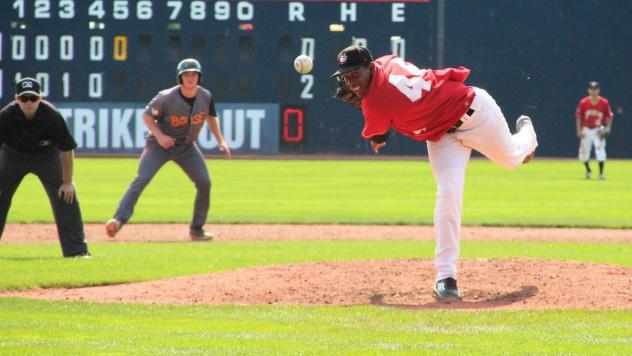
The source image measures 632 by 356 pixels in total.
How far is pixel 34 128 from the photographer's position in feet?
30.6

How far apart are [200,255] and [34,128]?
2.00 metres

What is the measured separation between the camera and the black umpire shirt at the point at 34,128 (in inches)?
365

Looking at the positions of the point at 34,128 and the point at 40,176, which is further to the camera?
the point at 40,176

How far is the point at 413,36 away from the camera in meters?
28.7

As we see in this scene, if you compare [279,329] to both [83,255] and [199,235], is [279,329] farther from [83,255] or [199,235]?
[199,235]

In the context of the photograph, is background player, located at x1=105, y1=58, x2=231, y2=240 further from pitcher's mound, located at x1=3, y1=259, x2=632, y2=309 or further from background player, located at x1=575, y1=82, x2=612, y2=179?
background player, located at x1=575, y1=82, x2=612, y2=179

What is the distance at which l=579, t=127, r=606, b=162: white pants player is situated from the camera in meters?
22.8

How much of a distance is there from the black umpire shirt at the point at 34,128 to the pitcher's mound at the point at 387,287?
1.58 m

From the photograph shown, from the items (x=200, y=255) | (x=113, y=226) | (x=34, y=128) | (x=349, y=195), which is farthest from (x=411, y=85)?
(x=349, y=195)

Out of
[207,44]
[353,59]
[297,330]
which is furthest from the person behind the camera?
[207,44]

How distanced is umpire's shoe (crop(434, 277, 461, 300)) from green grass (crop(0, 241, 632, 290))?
8.27 ft

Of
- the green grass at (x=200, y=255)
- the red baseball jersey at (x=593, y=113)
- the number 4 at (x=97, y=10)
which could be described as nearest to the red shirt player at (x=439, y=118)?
the green grass at (x=200, y=255)

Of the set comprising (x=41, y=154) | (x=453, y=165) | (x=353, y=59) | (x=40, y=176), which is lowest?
(x=40, y=176)

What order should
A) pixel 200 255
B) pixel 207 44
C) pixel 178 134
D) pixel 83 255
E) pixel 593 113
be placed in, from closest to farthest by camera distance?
pixel 83 255 < pixel 200 255 < pixel 178 134 < pixel 593 113 < pixel 207 44
